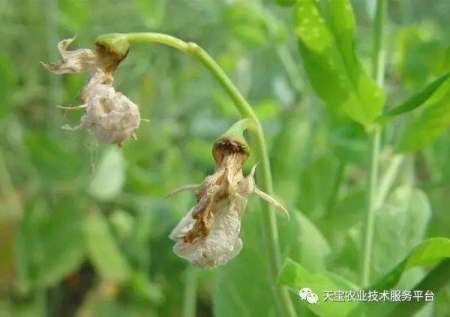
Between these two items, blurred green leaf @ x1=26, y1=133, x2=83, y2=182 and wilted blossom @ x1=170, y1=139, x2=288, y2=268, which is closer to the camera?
wilted blossom @ x1=170, y1=139, x2=288, y2=268

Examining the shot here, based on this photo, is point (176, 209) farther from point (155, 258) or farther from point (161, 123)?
point (161, 123)

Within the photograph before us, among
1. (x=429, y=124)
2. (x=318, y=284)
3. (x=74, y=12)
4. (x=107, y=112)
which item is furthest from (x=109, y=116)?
(x=74, y=12)

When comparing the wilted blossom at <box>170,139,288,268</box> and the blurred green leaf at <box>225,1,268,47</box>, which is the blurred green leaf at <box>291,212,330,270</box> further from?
the blurred green leaf at <box>225,1,268,47</box>

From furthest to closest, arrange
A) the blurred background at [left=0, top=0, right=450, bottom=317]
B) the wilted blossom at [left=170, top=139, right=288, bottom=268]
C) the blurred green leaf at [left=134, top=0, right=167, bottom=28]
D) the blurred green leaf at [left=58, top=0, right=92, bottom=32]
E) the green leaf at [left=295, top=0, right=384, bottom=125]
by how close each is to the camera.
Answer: the blurred green leaf at [left=58, top=0, right=92, bottom=32] → the blurred green leaf at [left=134, top=0, right=167, bottom=28] → the blurred background at [left=0, top=0, right=450, bottom=317] → the green leaf at [left=295, top=0, right=384, bottom=125] → the wilted blossom at [left=170, top=139, right=288, bottom=268]

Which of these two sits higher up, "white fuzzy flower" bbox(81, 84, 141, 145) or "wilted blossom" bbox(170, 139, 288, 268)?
"white fuzzy flower" bbox(81, 84, 141, 145)

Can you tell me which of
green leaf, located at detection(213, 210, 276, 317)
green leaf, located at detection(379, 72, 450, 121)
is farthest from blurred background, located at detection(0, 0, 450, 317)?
green leaf, located at detection(379, 72, 450, 121)

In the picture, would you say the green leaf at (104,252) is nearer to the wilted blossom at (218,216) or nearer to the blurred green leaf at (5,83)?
the blurred green leaf at (5,83)

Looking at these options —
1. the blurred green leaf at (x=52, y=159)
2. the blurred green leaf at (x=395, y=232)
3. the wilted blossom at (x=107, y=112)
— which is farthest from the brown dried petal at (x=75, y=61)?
the blurred green leaf at (x=52, y=159)


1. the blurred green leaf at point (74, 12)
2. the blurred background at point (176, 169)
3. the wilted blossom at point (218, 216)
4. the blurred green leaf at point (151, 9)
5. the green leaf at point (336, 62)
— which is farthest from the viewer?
the blurred green leaf at point (74, 12)
